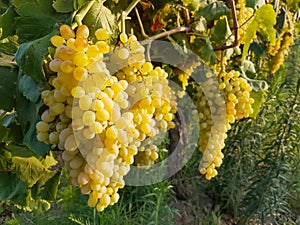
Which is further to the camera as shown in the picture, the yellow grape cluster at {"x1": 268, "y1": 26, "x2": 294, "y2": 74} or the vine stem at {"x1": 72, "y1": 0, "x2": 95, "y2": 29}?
the yellow grape cluster at {"x1": 268, "y1": 26, "x2": 294, "y2": 74}

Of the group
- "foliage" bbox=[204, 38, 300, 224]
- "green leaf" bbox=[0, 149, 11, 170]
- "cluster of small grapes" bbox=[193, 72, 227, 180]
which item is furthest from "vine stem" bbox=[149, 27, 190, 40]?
"foliage" bbox=[204, 38, 300, 224]

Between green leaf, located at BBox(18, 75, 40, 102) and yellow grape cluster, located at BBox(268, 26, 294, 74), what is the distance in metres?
1.40

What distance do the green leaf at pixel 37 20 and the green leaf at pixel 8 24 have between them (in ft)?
0.36

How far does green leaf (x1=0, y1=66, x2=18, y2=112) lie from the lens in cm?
69

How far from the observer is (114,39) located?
2.13 feet

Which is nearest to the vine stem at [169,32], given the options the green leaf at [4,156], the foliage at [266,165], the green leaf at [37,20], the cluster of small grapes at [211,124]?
the cluster of small grapes at [211,124]

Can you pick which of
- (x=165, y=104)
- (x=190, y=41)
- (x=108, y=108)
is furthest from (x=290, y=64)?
(x=108, y=108)

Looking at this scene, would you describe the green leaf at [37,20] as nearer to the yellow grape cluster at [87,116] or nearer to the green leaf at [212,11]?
the yellow grape cluster at [87,116]

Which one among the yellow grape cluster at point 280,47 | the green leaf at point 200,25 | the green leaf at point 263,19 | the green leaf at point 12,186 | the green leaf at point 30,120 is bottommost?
the yellow grape cluster at point 280,47

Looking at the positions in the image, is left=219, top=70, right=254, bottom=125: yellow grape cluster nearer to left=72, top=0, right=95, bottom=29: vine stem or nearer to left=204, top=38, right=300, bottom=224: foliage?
left=72, top=0, right=95, bottom=29: vine stem

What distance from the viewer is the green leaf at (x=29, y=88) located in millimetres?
607

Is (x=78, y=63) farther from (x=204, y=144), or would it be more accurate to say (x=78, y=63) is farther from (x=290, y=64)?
(x=290, y=64)

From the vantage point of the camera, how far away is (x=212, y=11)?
975mm

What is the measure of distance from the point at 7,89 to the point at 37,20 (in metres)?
0.11
